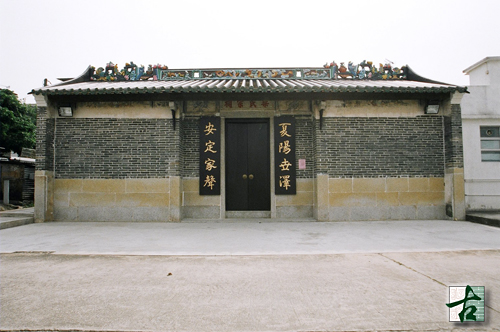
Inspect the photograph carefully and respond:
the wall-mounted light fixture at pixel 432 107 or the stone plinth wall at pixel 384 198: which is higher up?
the wall-mounted light fixture at pixel 432 107

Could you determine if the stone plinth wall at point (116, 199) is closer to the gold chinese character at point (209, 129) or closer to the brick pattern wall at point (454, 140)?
the gold chinese character at point (209, 129)

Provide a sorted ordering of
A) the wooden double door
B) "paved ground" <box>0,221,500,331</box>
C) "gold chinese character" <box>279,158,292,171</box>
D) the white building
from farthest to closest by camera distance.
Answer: the white building < the wooden double door < "gold chinese character" <box>279,158,292,171</box> < "paved ground" <box>0,221,500,331</box>

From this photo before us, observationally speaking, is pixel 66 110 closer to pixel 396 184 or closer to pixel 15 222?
pixel 15 222

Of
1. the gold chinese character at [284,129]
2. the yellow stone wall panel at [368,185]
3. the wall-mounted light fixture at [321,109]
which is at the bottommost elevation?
the yellow stone wall panel at [368,185]

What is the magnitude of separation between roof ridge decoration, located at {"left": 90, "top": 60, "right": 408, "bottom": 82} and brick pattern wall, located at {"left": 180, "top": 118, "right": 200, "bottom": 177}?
7.00 ft

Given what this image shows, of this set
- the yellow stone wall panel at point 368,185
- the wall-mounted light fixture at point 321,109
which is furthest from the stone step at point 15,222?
the yellow stone wall panel at point 368,185

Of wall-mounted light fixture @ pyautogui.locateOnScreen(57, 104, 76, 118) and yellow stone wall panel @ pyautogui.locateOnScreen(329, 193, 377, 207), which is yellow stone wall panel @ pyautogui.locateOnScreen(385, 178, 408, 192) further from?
wall-mounted light fixture @ pyautogui.locateOnScreen(57, 104, 76, 118)

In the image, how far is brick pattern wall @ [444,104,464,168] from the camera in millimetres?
7781

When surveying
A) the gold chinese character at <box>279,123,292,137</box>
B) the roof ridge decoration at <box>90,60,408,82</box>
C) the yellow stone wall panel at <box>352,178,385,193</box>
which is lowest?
the yellow stone wall panel at <box>352,178,385,193</box>

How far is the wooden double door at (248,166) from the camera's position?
8453 millimetres

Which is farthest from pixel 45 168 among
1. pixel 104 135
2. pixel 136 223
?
pixel 136 223

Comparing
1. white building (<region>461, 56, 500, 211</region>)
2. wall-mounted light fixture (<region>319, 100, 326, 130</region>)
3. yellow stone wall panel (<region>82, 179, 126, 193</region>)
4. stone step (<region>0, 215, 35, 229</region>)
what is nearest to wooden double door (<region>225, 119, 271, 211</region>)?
wall-mounted light fixture (<region>319, 100, 326, 130</region>)

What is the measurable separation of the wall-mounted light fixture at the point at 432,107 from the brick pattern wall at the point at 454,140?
375 mm

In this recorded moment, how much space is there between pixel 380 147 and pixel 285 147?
2578mm
